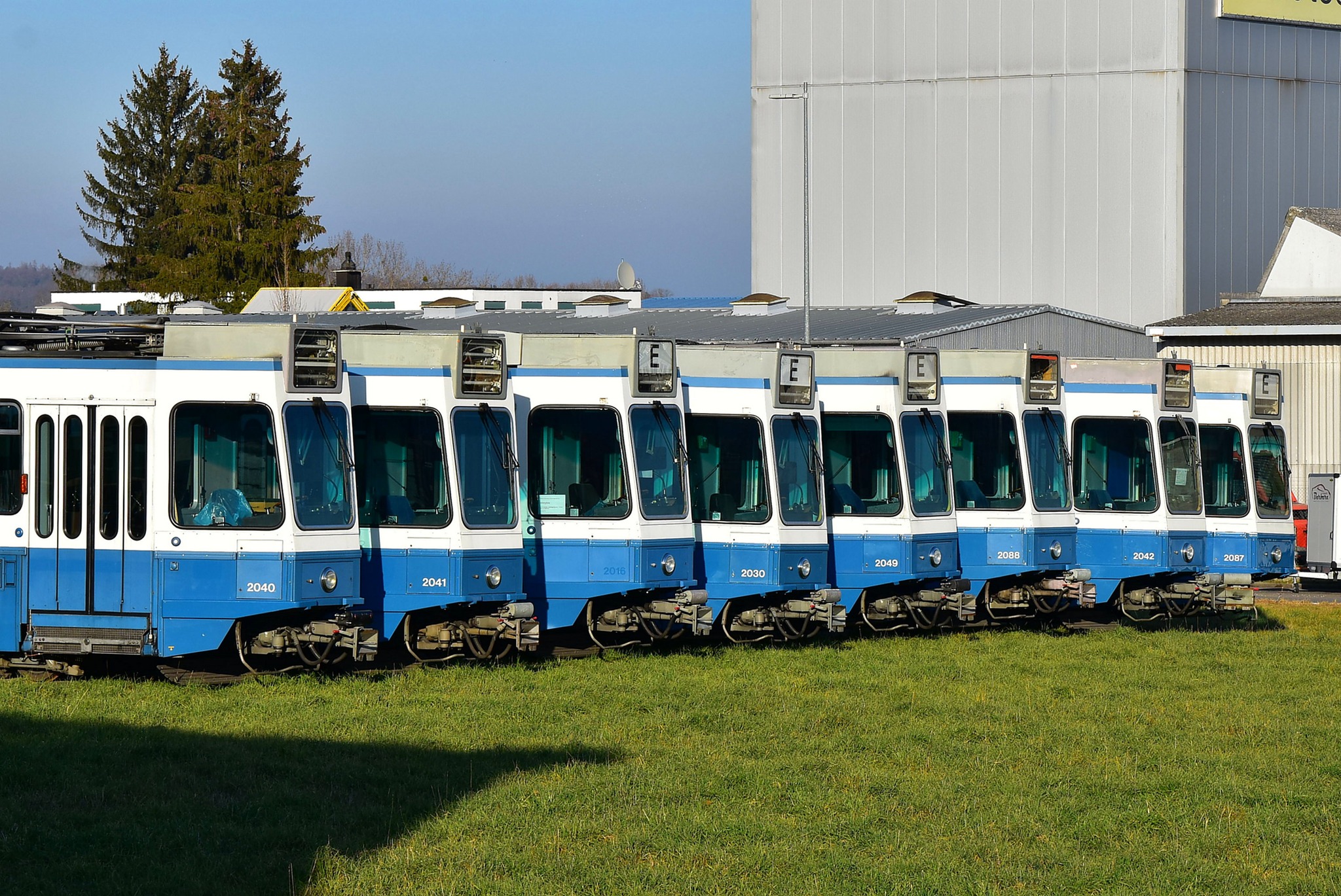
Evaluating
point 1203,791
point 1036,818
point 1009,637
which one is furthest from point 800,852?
point 1009,637

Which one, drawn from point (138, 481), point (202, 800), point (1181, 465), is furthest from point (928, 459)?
point (202, 800)

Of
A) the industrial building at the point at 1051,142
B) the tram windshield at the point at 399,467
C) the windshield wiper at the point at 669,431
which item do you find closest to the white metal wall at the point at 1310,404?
the industrial building at the point at 1051,142

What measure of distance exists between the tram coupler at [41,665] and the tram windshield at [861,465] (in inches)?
341

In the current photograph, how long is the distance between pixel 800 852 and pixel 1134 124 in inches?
1521

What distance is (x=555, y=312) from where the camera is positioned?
52219 millimetres

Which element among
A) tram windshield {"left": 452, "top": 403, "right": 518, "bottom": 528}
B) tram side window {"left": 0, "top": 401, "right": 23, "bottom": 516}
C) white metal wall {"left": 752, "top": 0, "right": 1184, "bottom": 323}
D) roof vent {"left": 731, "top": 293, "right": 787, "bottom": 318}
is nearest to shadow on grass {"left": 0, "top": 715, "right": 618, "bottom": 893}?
tram side window {"left": 0, "top": 401, "right": 23, "bottom": 516}

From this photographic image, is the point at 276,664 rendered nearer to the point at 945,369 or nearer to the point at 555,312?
the point at 945,369

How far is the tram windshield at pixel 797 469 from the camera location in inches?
760

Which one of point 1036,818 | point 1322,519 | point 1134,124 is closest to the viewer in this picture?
point 1036,818

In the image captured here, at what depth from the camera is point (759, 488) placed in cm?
1923

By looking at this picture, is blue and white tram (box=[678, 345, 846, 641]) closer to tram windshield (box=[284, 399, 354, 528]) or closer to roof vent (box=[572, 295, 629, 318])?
tram windshield (box=[284, 399, 354, 528])

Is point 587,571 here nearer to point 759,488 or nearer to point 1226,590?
point 759,488

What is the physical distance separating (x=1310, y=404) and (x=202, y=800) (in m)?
31.0

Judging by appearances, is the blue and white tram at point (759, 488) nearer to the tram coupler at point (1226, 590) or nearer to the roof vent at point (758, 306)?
the tram coupler at point (1226, 590)
